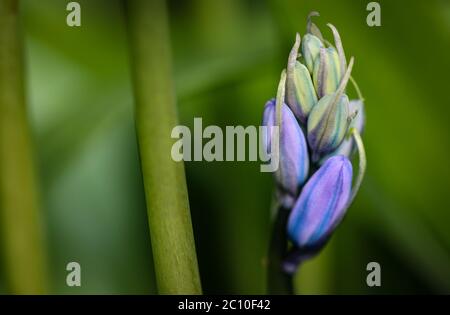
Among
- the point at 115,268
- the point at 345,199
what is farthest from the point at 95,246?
the point at 345,199

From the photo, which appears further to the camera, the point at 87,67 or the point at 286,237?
the point at 87,67

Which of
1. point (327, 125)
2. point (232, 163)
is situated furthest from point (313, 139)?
point (232, 163)

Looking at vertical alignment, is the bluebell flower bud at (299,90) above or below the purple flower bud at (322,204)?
above

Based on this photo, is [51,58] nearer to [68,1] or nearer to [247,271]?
[68,1]

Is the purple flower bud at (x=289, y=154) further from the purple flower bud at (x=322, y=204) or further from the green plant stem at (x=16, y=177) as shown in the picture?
the green plant stem at (x=16, y=177)

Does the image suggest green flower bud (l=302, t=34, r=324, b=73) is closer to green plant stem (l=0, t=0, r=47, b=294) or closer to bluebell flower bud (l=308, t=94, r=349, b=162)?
bluebell flower bud (l=308, t=94, r=349, b=162)

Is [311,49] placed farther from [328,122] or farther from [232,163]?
[232,163]

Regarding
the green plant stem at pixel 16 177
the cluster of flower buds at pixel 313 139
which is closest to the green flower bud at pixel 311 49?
the cluster of flower buds at pixel 313 139
